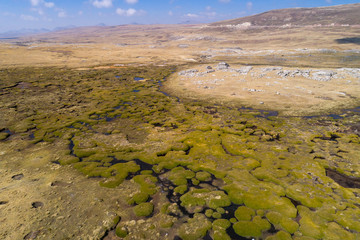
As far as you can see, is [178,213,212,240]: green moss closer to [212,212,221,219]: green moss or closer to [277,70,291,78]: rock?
[212,212,221,219]: green moss

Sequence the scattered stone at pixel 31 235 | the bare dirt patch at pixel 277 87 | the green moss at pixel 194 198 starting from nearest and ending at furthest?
the scattered stone at pixel 31 235 → the green moss at pixel 194 198 → the bare dirt patch at pixel 277 87

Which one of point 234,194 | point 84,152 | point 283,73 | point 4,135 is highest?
point 283,73

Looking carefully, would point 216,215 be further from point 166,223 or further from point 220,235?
point 166,223

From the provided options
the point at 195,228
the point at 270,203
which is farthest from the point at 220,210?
the point at 270,203

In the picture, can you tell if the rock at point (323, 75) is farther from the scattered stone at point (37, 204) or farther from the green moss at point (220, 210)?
the scattered stone at point (37, 204)

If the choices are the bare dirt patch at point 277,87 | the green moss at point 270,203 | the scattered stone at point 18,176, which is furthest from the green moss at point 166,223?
the bare dirt patch at point 277,87

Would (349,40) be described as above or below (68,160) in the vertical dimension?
above
